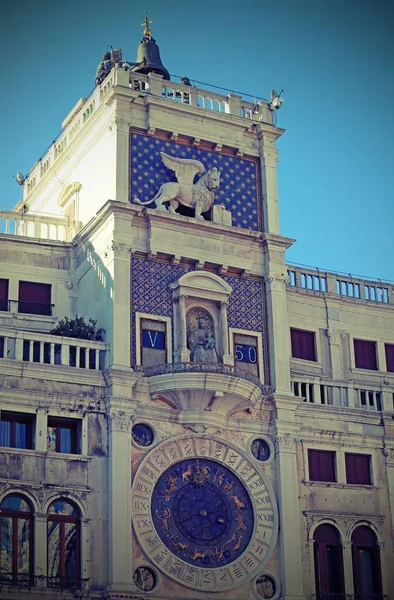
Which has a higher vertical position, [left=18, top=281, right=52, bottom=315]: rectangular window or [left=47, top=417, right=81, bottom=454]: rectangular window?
[left=18, top=281, right=52, bottom=315]: rectangular window

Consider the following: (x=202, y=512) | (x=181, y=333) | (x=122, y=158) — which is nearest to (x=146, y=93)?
(x=122, y=158)

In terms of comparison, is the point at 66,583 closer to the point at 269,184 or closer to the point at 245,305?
the point at 245,305

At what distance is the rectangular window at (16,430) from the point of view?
108 ft

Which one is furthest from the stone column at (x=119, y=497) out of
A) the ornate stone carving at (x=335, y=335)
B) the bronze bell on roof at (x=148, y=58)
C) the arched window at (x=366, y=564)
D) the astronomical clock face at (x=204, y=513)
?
the bronze bell on roof at (x=148, y=58)

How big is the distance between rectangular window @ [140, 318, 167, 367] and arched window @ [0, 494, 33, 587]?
5.38 m

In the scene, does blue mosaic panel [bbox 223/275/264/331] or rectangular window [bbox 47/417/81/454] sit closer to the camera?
rectangular window [bbox 47/417/81/454]

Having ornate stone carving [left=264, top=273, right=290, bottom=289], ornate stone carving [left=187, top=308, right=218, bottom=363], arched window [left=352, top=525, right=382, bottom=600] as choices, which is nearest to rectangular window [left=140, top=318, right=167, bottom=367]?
ornate stone carving [left=187, top=308, right=218, bottom=363]

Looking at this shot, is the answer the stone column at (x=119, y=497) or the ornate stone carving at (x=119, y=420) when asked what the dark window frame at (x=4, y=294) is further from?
the ornate stone carving at (x=119, y=420)

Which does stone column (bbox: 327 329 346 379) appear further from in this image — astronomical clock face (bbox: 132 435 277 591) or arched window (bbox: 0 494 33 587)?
arched window (bbox: 0 494 33 587)

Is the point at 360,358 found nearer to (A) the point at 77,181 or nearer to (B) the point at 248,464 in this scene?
(B) the point at 248,464

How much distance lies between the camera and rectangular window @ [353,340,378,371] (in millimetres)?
40406

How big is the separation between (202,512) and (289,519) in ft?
8.47

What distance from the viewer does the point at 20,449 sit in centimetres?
3253

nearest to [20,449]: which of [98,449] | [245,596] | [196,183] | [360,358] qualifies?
[98,449]
